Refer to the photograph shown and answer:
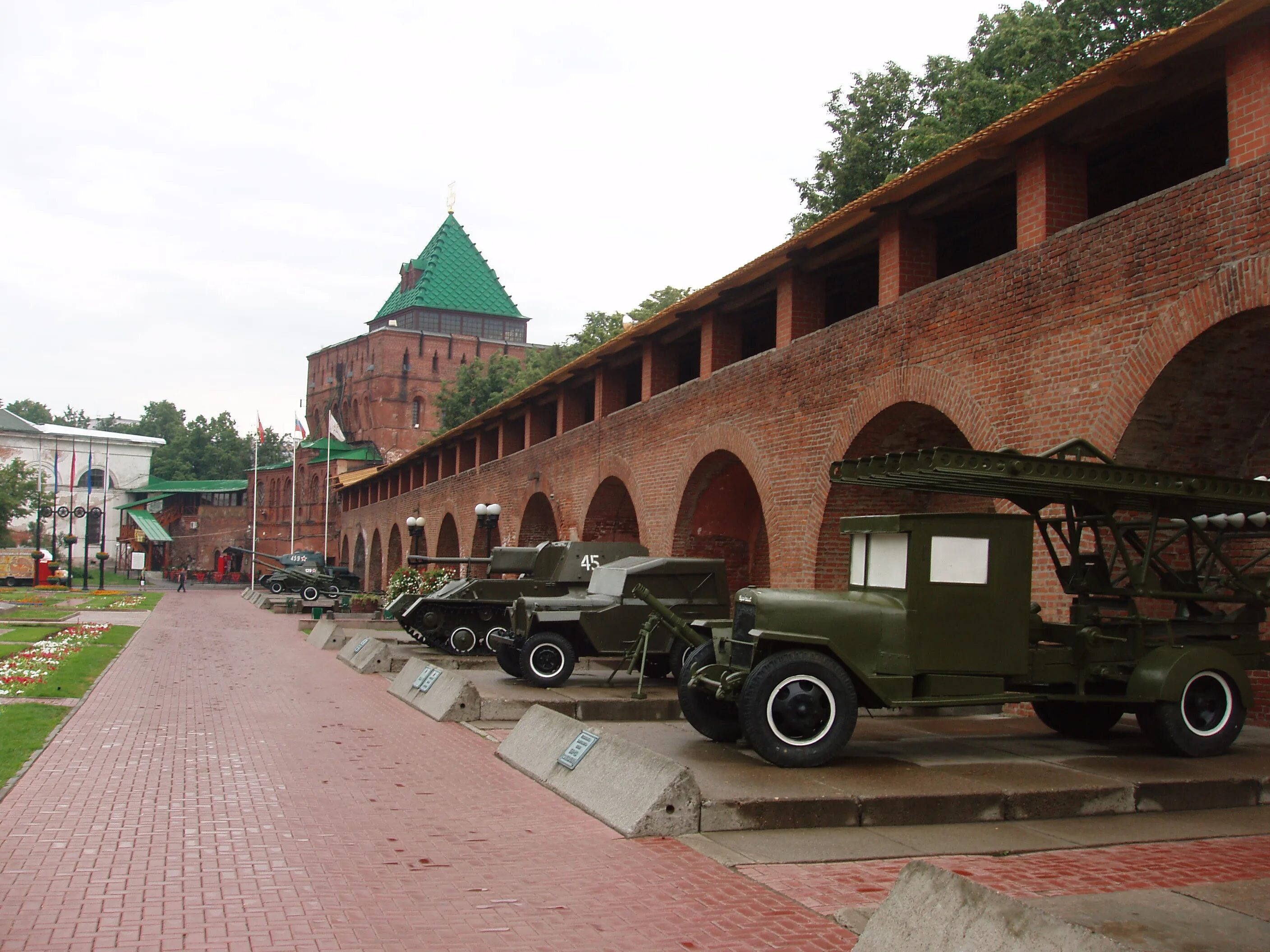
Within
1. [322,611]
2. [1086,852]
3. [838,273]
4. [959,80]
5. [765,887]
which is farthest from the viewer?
[322,611]

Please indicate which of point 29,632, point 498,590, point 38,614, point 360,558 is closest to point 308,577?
point 360,558

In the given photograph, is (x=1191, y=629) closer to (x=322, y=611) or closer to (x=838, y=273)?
(x=838, y=273)

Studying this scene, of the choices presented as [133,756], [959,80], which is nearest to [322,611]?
[959,80]

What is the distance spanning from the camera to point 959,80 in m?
27.2

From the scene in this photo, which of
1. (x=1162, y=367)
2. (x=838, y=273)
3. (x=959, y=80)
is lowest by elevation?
(x=1162, y=367)

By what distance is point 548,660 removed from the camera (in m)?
13.2

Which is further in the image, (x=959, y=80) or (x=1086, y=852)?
(x=959, y=80)

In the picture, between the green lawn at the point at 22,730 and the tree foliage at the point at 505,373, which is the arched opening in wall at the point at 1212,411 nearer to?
the green lawn at the point at 22,730

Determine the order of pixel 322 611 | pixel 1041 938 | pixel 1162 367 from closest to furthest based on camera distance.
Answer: pixel 1041 938 < pixel 1162 367 < pixel 322 611

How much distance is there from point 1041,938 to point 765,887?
2.06 m

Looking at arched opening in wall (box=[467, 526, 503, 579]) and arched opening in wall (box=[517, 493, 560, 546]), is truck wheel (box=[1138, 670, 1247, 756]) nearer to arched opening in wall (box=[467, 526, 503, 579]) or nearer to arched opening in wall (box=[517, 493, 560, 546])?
arched opening in wall (box=[517, 493, 560, 546])

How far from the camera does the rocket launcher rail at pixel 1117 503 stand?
7.40 metres

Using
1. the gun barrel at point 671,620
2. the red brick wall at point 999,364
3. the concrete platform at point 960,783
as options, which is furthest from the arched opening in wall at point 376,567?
the concrete platform at point 960,783

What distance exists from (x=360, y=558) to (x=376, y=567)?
514 cm
